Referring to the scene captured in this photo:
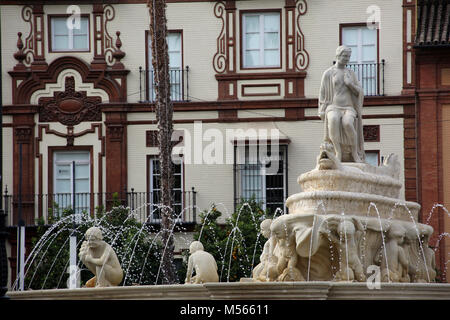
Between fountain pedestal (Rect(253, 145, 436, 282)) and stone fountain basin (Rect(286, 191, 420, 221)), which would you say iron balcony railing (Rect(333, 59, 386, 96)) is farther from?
stone fountain basin (Rect(286, 191, 420, 221))

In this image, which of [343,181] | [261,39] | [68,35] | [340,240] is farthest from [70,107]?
[340,240]

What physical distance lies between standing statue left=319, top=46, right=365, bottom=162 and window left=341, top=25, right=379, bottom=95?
19.7 m

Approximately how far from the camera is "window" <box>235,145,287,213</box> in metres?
46.9

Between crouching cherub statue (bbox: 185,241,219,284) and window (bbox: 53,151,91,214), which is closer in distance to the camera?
crouching cherub statue (bbox: 185,241,219,284)

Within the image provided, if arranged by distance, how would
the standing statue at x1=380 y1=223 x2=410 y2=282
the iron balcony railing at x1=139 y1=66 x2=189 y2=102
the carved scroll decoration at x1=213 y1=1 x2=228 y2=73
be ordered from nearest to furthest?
the standing statue at x1=380 y1=223 x2=410 y2=282 → the iron balcony railing at x1=139 y1=66 x2=189 y2=102 → the carved scroll decoration at x1=213 y1=1 x2=228 y2=73

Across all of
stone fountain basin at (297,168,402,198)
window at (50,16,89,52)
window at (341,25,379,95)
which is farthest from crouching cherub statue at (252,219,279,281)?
window at (50,16,89,52)

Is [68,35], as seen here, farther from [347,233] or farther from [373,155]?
[347,233]

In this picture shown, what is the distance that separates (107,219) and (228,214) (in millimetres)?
4569

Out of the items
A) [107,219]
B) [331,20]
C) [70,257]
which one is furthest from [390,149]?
[70,257]

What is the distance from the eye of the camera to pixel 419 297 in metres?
22.5

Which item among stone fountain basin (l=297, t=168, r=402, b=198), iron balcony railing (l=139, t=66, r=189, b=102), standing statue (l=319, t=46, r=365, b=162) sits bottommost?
stone fountain basin (l=297, t=168, r=402, b=198)

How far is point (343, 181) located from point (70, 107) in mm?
24079
